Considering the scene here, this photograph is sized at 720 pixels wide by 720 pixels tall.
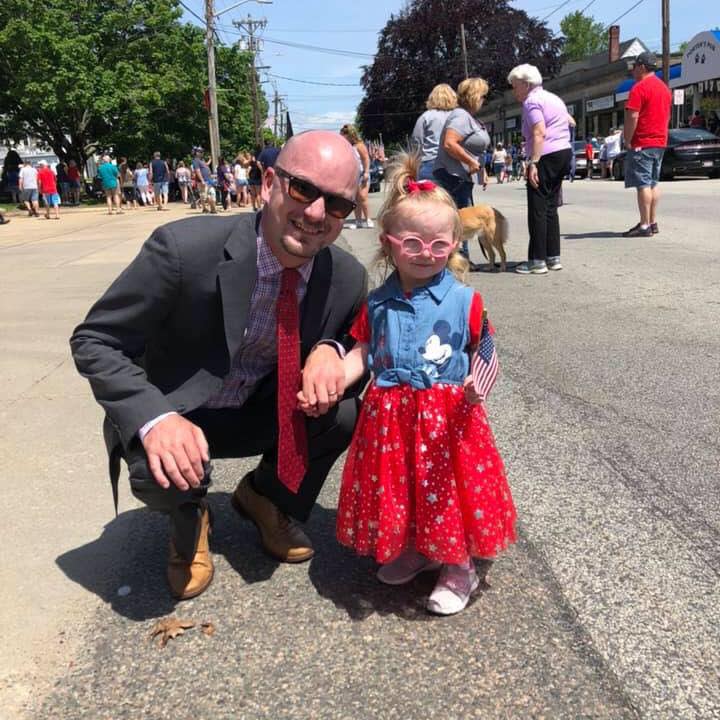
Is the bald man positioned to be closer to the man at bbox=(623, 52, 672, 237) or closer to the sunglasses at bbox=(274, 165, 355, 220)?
the sunglasses at bbox=(274, 165, 355, 220)

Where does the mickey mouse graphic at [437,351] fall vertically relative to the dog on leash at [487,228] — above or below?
below

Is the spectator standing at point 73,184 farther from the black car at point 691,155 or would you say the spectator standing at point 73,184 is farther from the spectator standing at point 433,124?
the spectator standing at point 433,124

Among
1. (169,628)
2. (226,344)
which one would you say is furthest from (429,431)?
(169,628)

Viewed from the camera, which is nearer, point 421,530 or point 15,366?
point 421,530

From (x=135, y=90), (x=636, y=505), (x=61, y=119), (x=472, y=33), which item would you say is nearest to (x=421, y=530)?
(x=636, y=505)

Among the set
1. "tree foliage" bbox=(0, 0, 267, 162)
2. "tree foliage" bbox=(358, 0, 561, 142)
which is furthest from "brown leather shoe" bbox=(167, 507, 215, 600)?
"tree foliage" bbox=(358, 0, 561, 142)

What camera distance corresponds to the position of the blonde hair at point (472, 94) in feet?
24.5

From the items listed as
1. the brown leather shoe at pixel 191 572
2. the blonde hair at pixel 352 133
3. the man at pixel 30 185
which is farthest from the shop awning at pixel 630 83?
the brown leather shoe at pixel 191 572

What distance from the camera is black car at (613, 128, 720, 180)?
21.7 m

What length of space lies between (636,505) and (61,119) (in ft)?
126

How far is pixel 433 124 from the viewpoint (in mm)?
7727

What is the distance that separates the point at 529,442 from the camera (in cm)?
351

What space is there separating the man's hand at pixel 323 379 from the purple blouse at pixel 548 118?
5.54 metres

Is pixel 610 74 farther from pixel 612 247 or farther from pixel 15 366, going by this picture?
pixel 15 366
